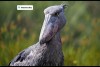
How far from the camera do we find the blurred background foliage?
12.8ft

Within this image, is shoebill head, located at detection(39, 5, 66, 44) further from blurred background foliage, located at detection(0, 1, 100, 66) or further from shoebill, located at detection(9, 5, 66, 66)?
blurred background foliage, located at detection(0, 1, 100, 66)

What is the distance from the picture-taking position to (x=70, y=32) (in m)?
3.96

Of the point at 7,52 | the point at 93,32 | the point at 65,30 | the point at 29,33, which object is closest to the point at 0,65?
the point at 7,52

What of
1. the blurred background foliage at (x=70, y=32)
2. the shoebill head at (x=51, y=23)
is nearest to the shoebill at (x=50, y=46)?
the shoebill head at (x=51, y=23)

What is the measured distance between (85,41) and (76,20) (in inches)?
8.7

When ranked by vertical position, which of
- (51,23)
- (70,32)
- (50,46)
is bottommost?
(70,32)

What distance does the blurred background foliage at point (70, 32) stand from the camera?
3.90 metres

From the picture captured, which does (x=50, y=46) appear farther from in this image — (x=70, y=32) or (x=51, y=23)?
(x=70, y=32)

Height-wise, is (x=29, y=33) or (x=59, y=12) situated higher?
(x=59, y=12)

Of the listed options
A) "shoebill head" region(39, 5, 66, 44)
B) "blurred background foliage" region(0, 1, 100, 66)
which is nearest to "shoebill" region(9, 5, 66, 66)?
"shoebill head" region(39, 5, 66, 44)

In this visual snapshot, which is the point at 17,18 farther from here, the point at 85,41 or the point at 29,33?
the point at 85,41

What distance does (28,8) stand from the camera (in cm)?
373

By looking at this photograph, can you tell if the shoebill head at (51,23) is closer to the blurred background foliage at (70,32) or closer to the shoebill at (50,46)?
the shoebill at (50,46)

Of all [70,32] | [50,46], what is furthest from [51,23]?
[70,32]
